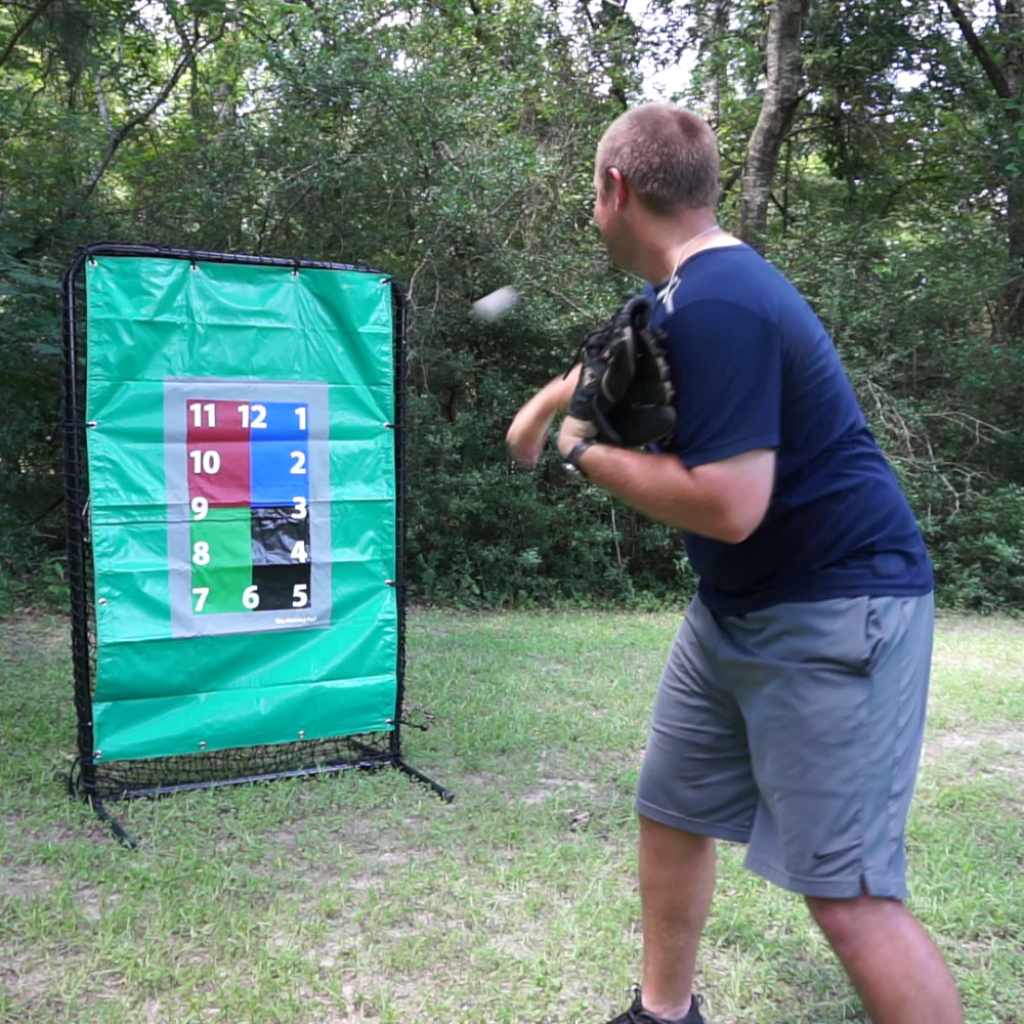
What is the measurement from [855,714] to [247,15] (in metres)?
9.15

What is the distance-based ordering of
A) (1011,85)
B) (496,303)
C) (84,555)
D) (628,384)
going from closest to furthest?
1. (628,384)
2. (496,303)
3. (84,555)
4. (1011,85)

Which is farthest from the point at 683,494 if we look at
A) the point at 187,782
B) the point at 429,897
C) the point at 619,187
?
the point at 187,782

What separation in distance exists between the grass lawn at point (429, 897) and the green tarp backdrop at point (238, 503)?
35 centimetres

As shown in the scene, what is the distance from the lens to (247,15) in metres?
8.86

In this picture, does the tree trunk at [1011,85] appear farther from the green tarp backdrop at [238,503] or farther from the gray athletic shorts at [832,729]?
the gray athletic shorts at [832,729]

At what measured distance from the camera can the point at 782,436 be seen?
172 centimetres

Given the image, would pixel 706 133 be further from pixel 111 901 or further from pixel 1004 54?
pixel 1004 54

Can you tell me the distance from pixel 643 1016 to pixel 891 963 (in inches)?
30.1

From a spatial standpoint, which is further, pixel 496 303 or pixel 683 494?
pixel 496 303

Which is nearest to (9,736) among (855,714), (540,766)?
(540,766)

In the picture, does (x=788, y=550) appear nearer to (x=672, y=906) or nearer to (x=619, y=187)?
(x=619, y=187)

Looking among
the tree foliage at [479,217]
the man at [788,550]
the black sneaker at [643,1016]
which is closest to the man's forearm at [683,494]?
the man at [788,550]

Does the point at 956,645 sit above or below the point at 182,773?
below

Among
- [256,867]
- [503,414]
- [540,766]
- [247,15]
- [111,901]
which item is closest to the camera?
[111,901]
